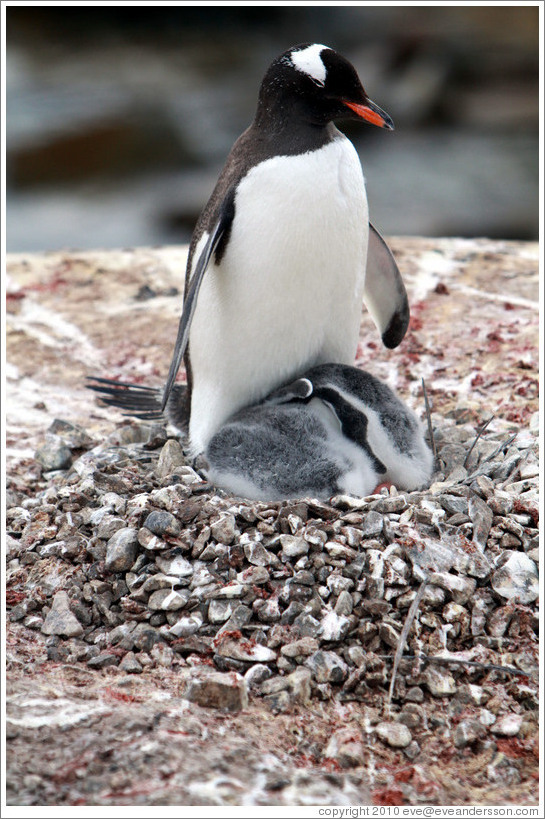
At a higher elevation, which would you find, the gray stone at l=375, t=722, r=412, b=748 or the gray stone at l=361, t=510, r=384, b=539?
the gray stone at l=361, t=510, r=384, b=539

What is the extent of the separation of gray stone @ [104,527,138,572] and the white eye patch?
1.29 meters

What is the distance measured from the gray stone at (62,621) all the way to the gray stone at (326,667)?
0.52 metres

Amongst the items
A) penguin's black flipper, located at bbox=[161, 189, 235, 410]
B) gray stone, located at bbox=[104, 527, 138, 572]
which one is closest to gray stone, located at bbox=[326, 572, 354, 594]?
gray stone, located at bbox=[104, 527, 138, 572]

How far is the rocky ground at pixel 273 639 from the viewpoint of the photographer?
150cm

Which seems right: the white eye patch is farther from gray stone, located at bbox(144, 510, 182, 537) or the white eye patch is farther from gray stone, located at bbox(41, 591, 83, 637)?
gray stone, located at bbox(41, 591, 83, 637)

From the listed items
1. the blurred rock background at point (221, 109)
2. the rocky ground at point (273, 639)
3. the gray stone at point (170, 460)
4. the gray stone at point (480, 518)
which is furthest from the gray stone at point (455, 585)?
the blurred rock background at point (221, 109)

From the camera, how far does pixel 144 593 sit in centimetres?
193

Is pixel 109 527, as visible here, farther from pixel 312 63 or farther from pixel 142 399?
pixel 312 63

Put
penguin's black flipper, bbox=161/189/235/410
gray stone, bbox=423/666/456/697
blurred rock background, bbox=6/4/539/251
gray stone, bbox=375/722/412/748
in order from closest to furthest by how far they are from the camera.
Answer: gray stone, bbox=375/722/412/748
gray stone, bbox=423/666/456/697
penguin's black flipper, bbox=161/189/235/410
blurred rock background, bbox=6/4/539/251

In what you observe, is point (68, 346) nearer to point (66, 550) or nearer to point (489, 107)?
point (66, 550)

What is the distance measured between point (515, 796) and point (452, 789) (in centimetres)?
11

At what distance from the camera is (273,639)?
1801 millimetres

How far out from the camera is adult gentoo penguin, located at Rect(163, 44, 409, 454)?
238 centimetres

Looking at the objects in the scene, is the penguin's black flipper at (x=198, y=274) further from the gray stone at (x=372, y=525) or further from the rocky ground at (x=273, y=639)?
the gray stone at (x=372, y=525)
